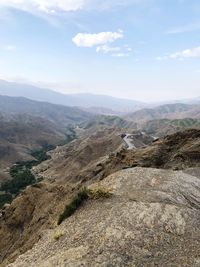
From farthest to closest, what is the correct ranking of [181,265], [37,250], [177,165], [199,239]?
1. [177,165]
2. [37,250]
3. [199,239]
4. [181,265]

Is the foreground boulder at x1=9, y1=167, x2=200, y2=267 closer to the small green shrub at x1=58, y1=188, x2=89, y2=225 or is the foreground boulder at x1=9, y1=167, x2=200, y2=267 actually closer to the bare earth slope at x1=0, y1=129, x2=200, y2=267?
the bare earth slope at x1=0, y1=129, x2=200, y2=267

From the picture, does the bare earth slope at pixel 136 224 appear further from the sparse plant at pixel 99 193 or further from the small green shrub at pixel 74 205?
the small green shrub at pixel 74 205

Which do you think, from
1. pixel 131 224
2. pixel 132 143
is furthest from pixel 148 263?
pixel 132 143

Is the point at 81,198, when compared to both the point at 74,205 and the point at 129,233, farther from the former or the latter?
the point at 129,233

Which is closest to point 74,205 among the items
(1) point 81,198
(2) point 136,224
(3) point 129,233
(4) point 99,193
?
(1) point 81,198

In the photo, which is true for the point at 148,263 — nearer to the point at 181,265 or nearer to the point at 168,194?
the point at 181,265

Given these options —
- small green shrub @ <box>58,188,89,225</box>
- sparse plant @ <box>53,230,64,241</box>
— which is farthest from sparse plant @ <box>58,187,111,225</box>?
sparse plant @ <box>53,230,64,241</box>
